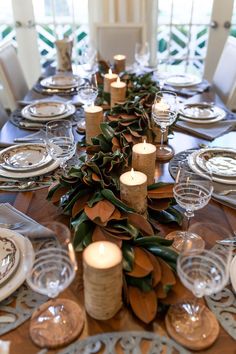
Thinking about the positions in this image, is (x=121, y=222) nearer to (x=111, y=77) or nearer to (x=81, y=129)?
(x=81, y=129)

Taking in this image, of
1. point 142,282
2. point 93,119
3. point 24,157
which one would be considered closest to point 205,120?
point 93,119

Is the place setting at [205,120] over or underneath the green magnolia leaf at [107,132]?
underneath

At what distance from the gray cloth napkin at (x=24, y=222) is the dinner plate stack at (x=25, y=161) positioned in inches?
7.3

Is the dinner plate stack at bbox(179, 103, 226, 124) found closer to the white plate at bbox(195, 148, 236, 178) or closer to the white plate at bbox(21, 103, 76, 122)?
the white plate at bbox(195, 148, 236, 178)

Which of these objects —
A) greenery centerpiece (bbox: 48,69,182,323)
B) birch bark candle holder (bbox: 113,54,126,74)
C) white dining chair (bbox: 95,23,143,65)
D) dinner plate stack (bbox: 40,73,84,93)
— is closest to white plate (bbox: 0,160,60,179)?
greenery centerpiece (bbox: 48,69,182,323)

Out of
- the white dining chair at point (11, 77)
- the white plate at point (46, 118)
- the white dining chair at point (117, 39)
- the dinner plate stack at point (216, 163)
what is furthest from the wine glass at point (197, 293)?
the white dining chair at point (117, 39)

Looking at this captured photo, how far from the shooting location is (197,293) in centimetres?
63

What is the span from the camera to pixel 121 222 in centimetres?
78

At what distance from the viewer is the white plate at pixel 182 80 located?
1962 mm

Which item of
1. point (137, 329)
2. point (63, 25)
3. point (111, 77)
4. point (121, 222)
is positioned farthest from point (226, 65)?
point (137, 329)

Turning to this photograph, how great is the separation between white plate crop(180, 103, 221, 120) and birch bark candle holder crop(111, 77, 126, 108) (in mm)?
268

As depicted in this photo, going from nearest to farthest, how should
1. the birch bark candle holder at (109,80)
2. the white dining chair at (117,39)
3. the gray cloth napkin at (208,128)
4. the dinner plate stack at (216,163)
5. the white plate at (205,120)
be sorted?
the dinner plate stack at (216,163), the gray cloth napkin at (208,128), the white plate at (205,120), the birch bark candle holder at (109,80), the white dining chair at (117,39)

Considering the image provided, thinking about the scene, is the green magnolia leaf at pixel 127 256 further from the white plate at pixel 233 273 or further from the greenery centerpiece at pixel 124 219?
the white plate at pixel 233 273

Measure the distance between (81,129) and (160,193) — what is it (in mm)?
625
